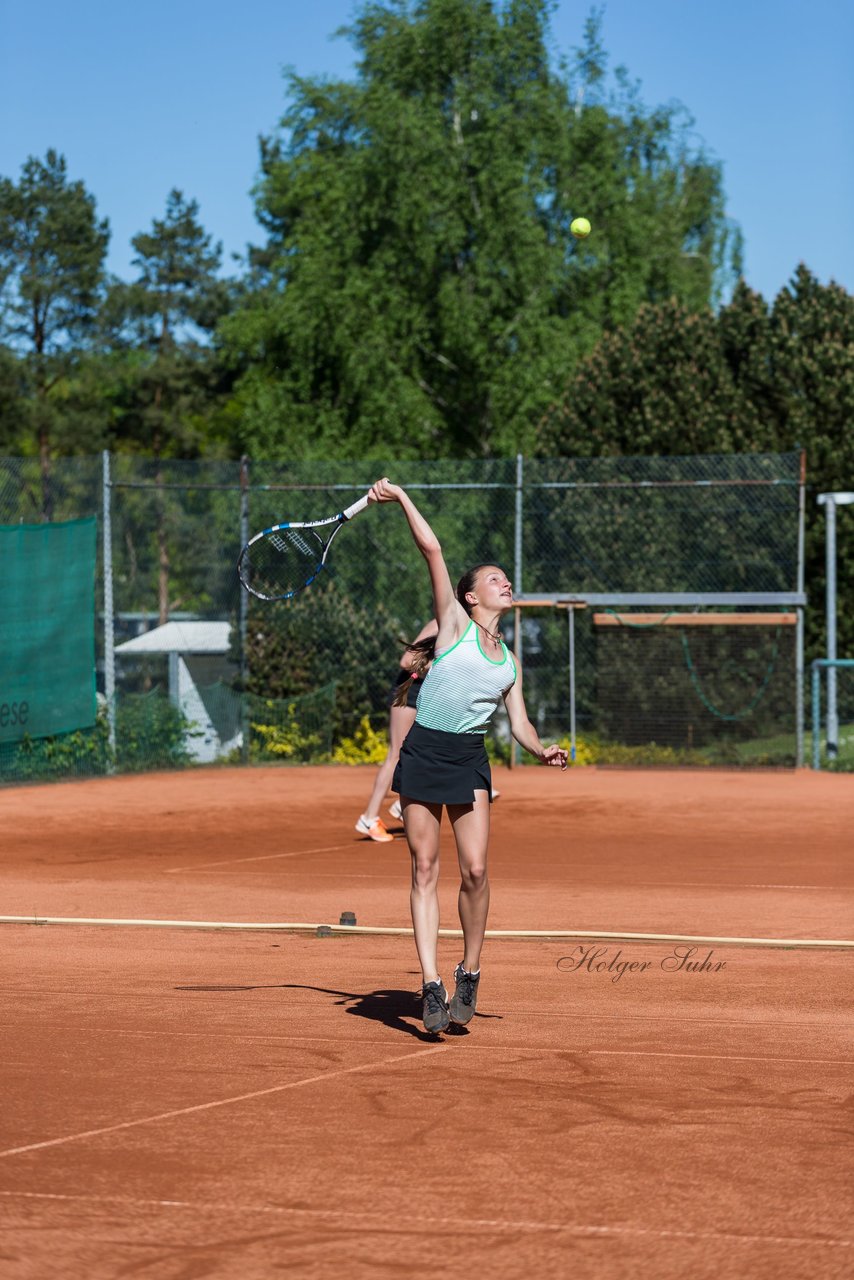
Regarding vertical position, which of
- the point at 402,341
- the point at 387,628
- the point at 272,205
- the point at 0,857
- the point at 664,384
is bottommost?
the point at 0,857

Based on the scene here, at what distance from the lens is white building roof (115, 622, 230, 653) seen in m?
24.7

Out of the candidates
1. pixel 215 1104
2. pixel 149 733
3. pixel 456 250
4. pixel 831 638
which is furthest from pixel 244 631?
pixel 456 250

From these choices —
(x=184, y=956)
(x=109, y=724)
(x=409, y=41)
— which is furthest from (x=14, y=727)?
(x=409, y=41)

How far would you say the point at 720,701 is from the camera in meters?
19.8

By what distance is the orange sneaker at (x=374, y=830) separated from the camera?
13039 millimetres

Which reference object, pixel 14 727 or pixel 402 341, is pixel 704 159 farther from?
pixel 14 727

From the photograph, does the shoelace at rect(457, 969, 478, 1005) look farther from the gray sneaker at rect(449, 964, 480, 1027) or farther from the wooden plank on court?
the wooden plank on court

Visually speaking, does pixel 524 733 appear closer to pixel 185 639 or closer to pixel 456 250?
pixel 185 639

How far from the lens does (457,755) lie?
646 centimetres

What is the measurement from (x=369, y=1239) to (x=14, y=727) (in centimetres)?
1380

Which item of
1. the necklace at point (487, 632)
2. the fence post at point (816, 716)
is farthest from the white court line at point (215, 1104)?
the fence post at point (816, 716)

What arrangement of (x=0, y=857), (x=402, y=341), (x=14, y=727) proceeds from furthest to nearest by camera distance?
(x=402, y=341) → (x=14, y=727) → (x=0, y=857)

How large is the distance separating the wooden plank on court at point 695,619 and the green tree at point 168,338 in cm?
3462

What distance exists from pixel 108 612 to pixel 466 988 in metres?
12.7
